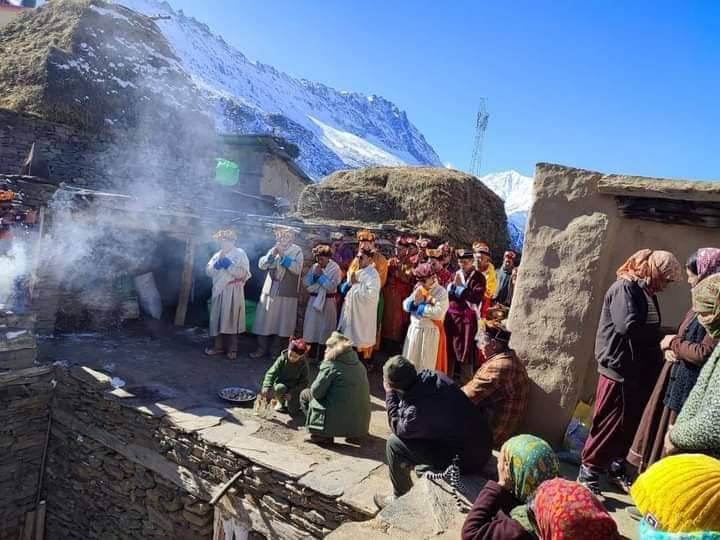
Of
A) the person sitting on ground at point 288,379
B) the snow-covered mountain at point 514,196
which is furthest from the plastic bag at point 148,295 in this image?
the snow-covered mountain at point 514,196

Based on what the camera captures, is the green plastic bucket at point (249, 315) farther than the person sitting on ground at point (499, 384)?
Yes

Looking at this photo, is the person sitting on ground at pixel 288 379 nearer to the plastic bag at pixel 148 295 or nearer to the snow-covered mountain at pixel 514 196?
the plastic bag at pixel 148 295

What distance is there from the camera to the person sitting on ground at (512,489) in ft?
8.74

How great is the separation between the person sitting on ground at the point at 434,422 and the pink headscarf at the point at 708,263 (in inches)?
75.9

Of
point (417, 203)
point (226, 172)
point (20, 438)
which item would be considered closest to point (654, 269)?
point (20, 438)

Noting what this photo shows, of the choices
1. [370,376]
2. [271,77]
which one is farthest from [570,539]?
[271,77]

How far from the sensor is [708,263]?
130 inches

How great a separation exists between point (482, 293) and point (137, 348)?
584cm

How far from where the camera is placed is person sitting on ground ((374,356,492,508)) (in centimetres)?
392

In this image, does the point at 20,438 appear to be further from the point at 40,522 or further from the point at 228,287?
the point at 228,287

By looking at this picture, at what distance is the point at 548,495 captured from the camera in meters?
2.30

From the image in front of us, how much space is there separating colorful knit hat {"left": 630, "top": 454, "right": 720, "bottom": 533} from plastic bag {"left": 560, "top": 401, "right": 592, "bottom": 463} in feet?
8.88

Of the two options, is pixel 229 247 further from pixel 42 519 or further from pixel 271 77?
pixel 271 77

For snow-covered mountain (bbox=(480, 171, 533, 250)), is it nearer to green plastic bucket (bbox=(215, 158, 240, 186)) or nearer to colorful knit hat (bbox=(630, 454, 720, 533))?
green plastic bucket (bbox=(215, 158, 240, 186))
